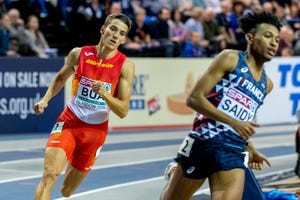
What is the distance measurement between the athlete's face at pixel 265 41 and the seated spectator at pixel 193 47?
15.0 meters

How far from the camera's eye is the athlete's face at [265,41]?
725cm

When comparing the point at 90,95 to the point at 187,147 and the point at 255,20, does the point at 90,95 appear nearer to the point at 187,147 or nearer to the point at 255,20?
the point at 187,147

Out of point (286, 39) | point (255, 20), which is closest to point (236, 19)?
point (286, 39)

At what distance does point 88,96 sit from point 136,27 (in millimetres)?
12911

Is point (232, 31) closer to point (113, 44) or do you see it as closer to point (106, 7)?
point (106, 7)

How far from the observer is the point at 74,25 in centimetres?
2050

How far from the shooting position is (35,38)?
19.1m

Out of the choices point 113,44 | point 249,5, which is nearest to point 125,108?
point 113,44

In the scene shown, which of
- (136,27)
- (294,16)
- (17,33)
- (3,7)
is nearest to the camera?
(17,33)

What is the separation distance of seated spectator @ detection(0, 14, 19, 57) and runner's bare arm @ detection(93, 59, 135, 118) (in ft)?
31.6

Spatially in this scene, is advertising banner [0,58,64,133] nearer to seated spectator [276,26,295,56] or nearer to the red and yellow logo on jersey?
seated spectator [276,26,295,56]

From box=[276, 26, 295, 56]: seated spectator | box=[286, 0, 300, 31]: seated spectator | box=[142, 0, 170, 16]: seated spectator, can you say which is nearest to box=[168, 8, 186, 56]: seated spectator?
box=[142, 0, 170, 16]: seated spectator

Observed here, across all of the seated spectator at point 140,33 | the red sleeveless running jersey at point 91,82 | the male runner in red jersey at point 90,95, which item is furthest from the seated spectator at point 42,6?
the red sleeveless running jersey at point 91,82

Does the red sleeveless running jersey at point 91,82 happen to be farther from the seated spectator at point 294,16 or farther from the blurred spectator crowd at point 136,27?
the seated spectator at point 294,16
